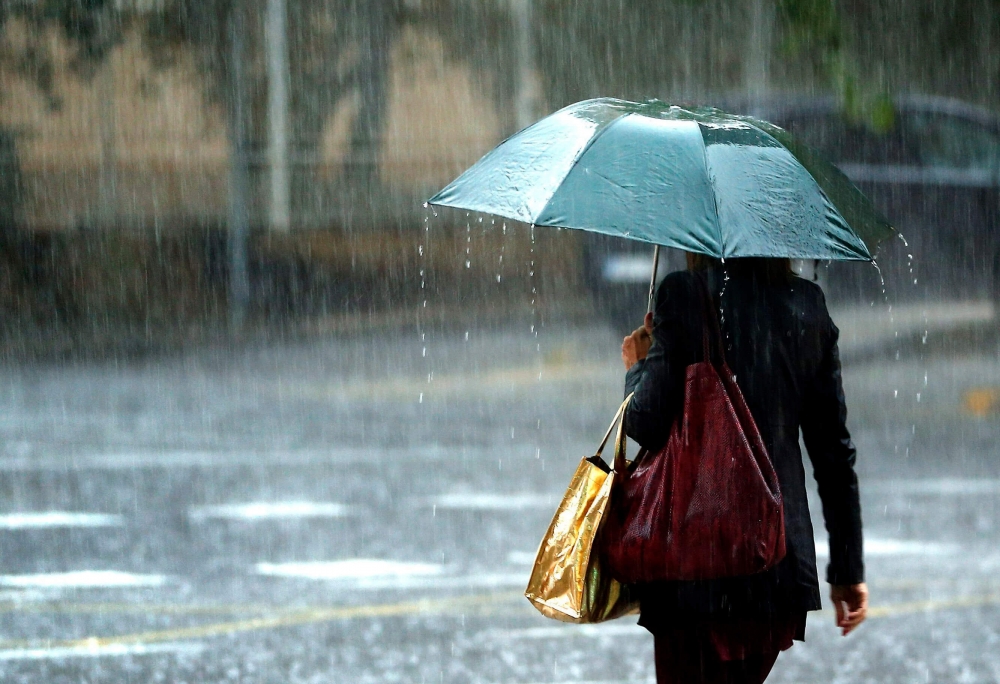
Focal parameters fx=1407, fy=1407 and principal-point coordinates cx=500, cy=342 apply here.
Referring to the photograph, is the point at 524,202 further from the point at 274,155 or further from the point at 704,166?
the point at 274,155

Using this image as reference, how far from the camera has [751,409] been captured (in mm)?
3096

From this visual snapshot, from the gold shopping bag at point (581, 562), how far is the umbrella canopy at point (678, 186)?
411mm

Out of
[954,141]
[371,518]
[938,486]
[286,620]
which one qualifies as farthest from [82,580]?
[954,141]

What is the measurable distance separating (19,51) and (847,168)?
11.5m

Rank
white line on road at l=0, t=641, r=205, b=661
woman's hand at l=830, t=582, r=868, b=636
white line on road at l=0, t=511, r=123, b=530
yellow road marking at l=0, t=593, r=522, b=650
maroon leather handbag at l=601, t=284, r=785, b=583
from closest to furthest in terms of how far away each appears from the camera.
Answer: maroon leather handbag at l=601, t=284, r=785, b=583 → woman's hand at l=830, t=582, r=868, b=636 → white line on road at l=0, t=641, r=205, b=661 → yellow road marking at l=0, t=593, r=522, b=650 → white line on road at l=0, t=511, r=123, b=530

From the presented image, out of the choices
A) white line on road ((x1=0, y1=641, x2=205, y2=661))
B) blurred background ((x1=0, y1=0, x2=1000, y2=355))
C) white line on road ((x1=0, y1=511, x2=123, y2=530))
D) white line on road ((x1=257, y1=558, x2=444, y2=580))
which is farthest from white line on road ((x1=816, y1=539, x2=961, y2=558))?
blurred background ((x1=0, y1=0, x2=1000, y2=355))

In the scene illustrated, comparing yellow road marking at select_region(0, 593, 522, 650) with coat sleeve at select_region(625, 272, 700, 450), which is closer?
coat sleeve at select_region(625, 272, 700, 450)

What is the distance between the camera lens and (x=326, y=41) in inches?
766

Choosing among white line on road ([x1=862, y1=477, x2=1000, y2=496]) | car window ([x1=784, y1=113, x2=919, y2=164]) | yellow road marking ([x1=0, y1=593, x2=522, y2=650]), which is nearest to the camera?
yellow road marking ([x1=0, y1=593, x2=522, y2=650])

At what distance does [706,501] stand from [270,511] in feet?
16.5

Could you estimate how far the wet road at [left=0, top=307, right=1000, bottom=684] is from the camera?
5.32 m

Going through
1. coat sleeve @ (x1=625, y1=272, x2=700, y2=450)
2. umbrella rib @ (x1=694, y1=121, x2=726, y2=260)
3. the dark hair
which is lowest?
coat sleeve @ (x1=625, y1=272, x2=700, y2=450)

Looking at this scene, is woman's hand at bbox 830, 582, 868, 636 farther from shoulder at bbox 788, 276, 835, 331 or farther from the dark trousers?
shoulder at bbox 788, 276, 835, 331

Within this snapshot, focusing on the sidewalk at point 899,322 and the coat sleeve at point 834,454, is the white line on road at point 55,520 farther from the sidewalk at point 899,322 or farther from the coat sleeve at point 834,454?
the sidewalk at point 899,322
